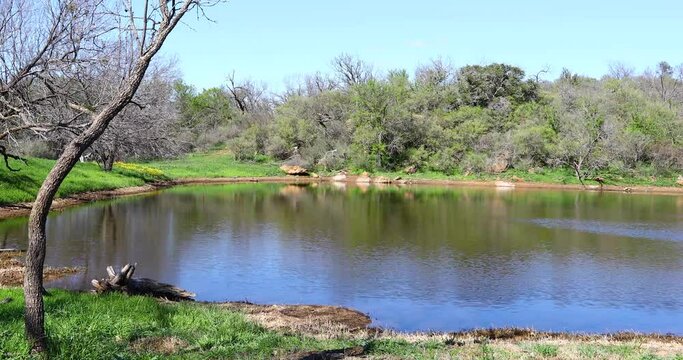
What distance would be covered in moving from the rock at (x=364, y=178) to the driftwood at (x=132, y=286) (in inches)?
2034

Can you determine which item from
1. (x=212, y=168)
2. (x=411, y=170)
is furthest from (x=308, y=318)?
(x=411, y=170)

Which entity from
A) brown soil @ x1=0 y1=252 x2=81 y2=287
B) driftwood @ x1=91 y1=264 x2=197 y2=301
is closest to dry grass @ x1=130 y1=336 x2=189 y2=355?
driftwood @ x1=91 y1=264 x2=197 y2=301

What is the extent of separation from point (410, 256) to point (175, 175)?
43938 millimetres

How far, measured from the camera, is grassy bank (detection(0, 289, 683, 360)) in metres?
9.59

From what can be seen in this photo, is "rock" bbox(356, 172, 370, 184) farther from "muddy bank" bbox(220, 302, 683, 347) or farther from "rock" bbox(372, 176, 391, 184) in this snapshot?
"muddy bank" bbox(220, 302, 683, 347)

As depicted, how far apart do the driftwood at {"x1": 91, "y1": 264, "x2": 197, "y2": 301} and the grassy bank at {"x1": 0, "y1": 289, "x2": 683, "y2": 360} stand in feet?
4.21

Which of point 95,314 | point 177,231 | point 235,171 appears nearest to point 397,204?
point 177,231

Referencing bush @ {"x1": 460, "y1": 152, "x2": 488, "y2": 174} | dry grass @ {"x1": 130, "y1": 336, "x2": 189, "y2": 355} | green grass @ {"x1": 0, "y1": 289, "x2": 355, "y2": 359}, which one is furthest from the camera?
bush @ {"x1": 460, "y1": 152, "x2": 488, "y2": 174}

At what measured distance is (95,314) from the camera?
11.9 m

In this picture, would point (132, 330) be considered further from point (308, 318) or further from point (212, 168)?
point (212, 168)

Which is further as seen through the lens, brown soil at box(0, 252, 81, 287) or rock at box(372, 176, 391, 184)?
rock at box(372, 176, 391, 184)

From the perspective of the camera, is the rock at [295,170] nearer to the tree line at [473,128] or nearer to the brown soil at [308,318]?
the tree line at [473,128]

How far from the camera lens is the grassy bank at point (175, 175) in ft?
120

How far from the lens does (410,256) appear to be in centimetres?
2419
